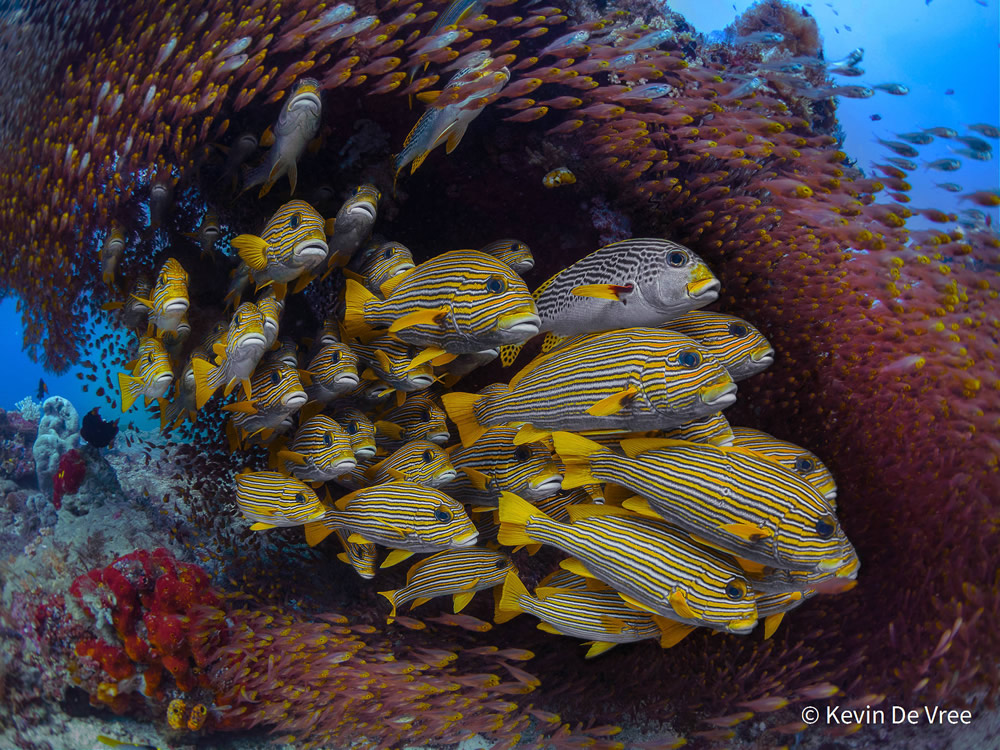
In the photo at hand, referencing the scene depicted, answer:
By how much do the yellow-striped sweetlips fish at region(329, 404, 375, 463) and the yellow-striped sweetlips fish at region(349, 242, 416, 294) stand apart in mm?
876

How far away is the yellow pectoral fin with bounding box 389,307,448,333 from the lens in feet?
7.89

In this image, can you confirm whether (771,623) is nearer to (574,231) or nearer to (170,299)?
(574,231)

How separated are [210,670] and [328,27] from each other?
4359 mm

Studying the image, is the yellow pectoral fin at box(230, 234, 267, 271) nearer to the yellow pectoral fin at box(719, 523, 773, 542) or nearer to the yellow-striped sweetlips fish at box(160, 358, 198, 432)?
the yellow-striped sweetlips fish at box(160, 358, 198, 432)

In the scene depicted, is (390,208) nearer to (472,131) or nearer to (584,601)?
(472,131)

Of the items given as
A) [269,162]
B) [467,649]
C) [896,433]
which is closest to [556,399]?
[467,649]

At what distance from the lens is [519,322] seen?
2244mm

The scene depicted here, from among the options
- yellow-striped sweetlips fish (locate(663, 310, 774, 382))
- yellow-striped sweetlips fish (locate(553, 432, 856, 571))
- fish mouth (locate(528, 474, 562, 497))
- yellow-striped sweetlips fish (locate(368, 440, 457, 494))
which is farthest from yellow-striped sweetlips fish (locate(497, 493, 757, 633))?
yellow-striped sweetlips fish (locate(663, 310, 774, 382))

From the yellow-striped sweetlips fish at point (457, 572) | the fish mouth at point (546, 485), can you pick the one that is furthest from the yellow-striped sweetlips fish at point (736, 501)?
the yellow-striped sweetlips fish at point (457, 572)

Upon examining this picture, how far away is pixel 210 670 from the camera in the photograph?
3.31m

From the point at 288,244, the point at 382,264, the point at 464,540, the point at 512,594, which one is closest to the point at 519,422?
the point at 464,540

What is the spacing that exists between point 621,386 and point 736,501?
2.13 feet

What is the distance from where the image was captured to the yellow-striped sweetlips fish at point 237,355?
264 centimetres

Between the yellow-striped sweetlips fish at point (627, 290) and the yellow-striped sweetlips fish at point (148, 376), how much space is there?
223cm
